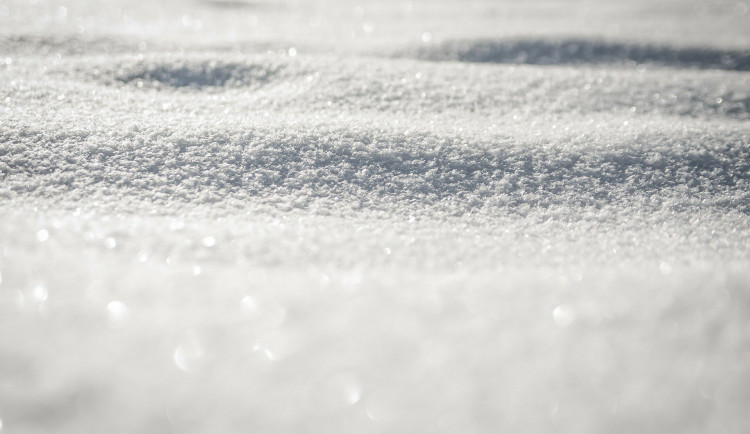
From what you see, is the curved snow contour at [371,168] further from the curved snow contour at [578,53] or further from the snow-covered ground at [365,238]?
the curved snow contour at [578,53]

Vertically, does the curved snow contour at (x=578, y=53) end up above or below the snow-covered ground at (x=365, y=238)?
above

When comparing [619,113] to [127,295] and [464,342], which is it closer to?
[464,342]

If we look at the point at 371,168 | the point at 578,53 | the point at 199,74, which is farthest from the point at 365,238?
the point at 578,53

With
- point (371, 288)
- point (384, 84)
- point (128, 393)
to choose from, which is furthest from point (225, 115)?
point (128, 393)

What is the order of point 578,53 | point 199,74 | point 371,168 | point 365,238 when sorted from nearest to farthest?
point 365,238, point 371,168, point 199,74, point 578,53

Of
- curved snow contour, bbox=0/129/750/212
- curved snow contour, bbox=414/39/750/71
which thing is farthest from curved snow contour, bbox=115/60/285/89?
curved snow contour, bbox=414/39/750/71

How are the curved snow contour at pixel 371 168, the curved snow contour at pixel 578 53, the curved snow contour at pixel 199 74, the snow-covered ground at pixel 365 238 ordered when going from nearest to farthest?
the snow-covered ground at pixel 365 238, the curved snow contour at pixel 371 168, the curved snow contour at pixel 199 74, the curved snow contour at pixel 578 53

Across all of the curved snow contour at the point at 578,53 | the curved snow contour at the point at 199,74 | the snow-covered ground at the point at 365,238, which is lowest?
the snow-covered ground at the point at 365,238

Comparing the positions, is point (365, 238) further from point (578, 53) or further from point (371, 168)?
point (578, 53)

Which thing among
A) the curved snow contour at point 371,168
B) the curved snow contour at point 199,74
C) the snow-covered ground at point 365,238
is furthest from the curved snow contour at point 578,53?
the curved snow contour at point 371,168
